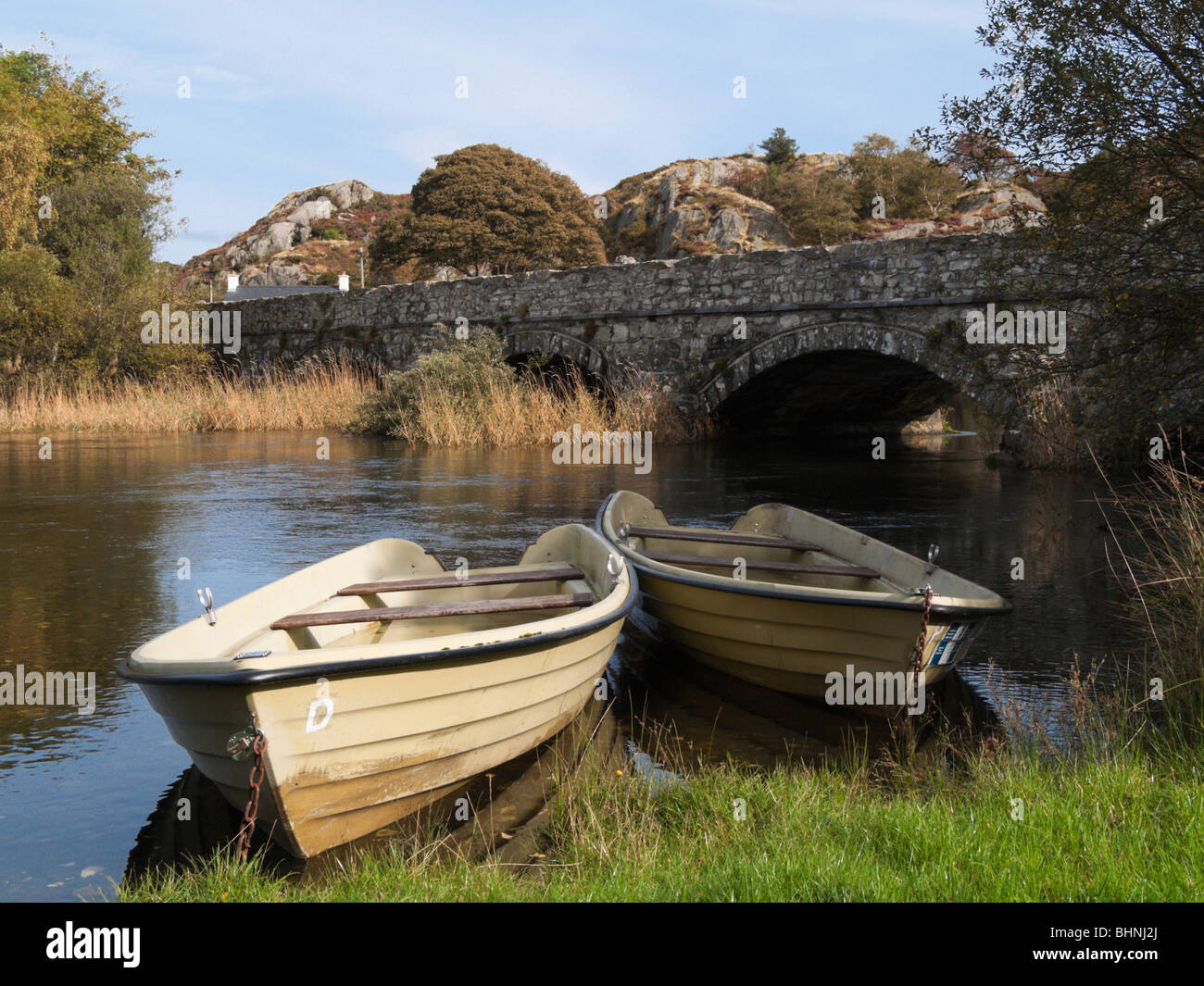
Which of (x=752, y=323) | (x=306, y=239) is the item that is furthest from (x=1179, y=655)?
(x=306, y=239)

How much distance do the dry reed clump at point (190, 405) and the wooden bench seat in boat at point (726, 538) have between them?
15340 mm

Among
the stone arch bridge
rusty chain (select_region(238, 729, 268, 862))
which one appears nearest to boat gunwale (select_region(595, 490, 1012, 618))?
rusty chain (select_region(238, 729, 268, 862))

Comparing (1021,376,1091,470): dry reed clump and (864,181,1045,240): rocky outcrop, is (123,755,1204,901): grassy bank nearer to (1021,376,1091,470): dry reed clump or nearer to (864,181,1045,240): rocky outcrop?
(1021,376,1091,470): dry reed clump

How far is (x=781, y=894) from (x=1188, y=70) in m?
6.58

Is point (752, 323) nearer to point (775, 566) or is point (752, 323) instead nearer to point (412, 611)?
point (775, 566)

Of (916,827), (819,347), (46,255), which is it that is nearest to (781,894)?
(916,827)

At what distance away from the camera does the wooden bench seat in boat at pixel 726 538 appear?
6.89 m

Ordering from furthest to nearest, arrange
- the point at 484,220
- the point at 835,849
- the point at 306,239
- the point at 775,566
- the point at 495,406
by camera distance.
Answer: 1. the point at 306,239
2. the point at 484,220
3. the point at 495,406
4. the point at 775,566
5. the point at 835,849

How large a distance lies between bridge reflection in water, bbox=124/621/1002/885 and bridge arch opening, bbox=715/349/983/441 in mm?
11845

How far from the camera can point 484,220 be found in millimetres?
41125

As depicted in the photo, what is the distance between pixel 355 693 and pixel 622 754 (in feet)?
5.17

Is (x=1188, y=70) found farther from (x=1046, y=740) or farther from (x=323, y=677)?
(x=323, y=677)

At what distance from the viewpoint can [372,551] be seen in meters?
5.86

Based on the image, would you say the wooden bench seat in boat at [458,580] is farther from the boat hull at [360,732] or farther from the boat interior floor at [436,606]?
the boat hull at [360,732]
